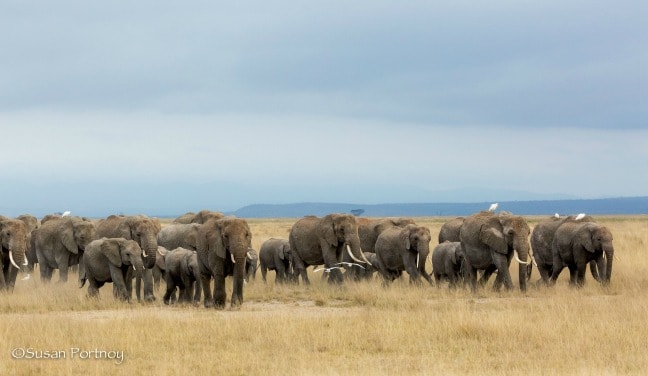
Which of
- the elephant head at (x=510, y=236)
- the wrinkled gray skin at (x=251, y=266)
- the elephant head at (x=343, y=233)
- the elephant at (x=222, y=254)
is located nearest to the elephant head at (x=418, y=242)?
the elephant head at (x=343, y=233)

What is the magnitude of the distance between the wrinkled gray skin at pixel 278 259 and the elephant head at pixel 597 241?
899 centimetres

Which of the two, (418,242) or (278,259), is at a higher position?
(418,242)

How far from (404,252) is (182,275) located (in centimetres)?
725

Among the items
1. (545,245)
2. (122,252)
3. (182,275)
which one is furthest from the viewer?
(545,245)

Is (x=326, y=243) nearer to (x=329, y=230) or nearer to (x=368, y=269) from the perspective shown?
(x=329, y=230)

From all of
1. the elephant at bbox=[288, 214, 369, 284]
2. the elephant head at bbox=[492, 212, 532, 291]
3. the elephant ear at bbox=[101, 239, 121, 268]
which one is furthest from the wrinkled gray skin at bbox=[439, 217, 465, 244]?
the elephant ear at bbox=[101, 239, 121, 268]

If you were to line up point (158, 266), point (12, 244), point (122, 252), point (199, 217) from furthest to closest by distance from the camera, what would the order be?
1. point (199, 217)
2. point (158, 266)
3. point (12, 244)
4. point (122, 252)

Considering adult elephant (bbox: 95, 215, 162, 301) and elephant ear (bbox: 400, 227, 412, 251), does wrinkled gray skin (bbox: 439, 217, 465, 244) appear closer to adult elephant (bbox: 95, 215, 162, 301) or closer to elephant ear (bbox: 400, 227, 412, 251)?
elephant ear (bbox: 400, 227, 412, 251)

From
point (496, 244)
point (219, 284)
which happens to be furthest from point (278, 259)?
point (219, 284)

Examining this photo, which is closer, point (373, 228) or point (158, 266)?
point (158, 266)

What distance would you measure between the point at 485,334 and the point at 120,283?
928 cm

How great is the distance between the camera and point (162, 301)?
23.9 m

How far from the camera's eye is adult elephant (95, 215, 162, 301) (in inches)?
935

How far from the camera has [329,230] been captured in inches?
1119
